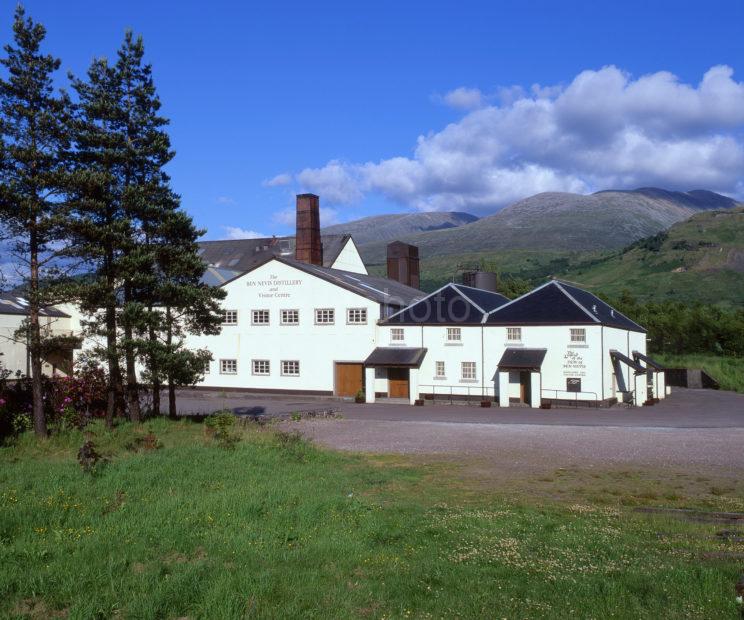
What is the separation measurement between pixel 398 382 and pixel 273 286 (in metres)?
9.79

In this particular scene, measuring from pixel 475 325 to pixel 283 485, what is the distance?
85.3ft

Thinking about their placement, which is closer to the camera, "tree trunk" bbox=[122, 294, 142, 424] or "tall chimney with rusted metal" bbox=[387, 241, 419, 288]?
"tree trunk" bbox=[122, 294, 142, 424]

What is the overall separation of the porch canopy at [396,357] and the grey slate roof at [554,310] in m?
4.29

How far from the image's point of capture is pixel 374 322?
39.8 m

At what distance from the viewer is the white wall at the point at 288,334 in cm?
4019

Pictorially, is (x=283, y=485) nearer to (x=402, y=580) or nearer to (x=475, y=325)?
(x=402, y=580)

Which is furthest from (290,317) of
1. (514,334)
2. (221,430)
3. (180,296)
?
(221,430)

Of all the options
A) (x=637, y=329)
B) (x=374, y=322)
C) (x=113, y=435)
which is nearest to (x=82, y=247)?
(x=113, y=435)

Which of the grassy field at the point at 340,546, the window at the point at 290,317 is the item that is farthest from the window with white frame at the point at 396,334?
the grassy field at the point at 340,546

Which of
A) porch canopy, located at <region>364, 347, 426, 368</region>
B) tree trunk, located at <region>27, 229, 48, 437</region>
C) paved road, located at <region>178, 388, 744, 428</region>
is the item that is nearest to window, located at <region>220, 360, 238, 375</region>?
paved road, located at <region>178, 388, 744, 428</region>

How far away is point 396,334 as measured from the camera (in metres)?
39.2

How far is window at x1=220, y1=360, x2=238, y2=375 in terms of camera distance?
42.6 meters

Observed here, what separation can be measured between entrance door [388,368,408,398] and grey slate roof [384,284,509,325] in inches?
107

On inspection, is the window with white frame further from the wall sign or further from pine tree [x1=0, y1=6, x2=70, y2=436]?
pine tree [x1=0, y1=6, x2=70, y2=436]
